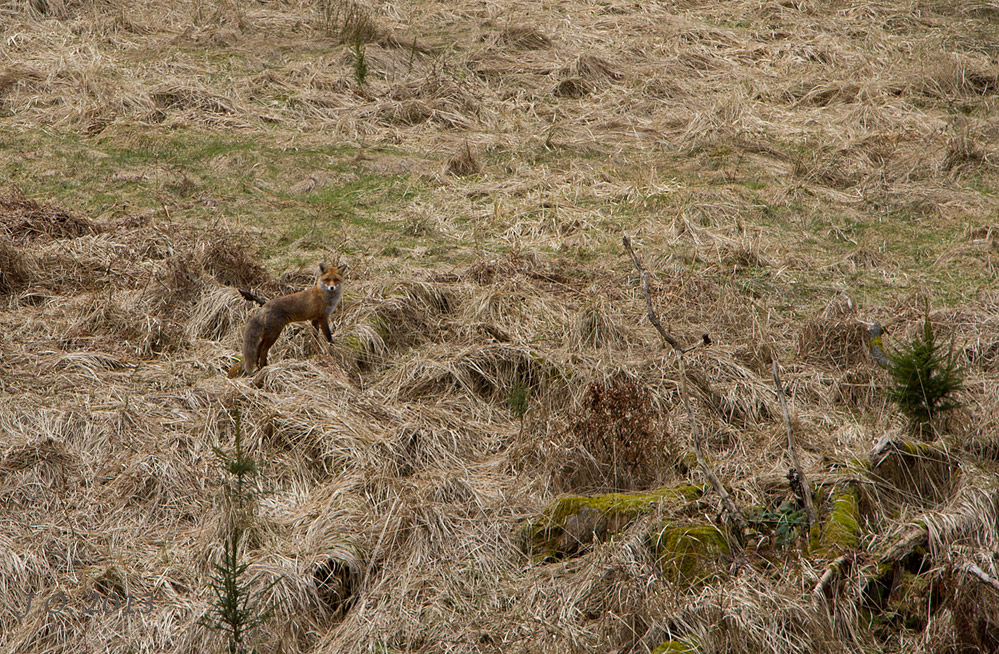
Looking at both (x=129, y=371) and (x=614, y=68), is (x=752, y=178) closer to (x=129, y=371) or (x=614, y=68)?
(x=614, y=68)

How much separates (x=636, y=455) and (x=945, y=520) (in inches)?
65.4

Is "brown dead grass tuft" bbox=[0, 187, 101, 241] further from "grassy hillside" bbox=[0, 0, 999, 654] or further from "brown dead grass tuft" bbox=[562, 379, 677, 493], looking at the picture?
"brown dead grass tuft" bbox=[562, 379, 677, 493]

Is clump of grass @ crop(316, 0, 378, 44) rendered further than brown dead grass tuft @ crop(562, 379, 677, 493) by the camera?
Yes

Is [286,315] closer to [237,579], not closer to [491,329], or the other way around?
[491,329]

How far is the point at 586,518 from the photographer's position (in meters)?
5.13

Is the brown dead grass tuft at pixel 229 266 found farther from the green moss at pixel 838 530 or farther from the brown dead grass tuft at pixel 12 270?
the green moss at pixel 838 530

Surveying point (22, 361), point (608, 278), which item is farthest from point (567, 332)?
point (22, 361)

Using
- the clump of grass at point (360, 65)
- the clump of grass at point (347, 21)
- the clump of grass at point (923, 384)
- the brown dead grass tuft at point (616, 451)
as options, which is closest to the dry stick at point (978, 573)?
the clump of grass at point (923, 384)

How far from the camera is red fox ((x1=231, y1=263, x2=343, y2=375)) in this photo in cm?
672

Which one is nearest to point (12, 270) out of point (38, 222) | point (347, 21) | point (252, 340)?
point (38, 222)

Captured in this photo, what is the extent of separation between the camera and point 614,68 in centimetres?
1347

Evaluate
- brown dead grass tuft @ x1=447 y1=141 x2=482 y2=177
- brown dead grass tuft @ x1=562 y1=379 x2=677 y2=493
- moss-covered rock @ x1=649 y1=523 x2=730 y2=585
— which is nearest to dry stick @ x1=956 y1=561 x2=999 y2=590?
moss-covered rock @ x1=649 y1=523 x2=730 y2=585

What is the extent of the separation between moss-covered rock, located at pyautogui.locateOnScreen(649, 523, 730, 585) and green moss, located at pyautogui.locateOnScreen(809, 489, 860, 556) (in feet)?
1.42

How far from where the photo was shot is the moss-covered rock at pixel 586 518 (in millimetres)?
5074
